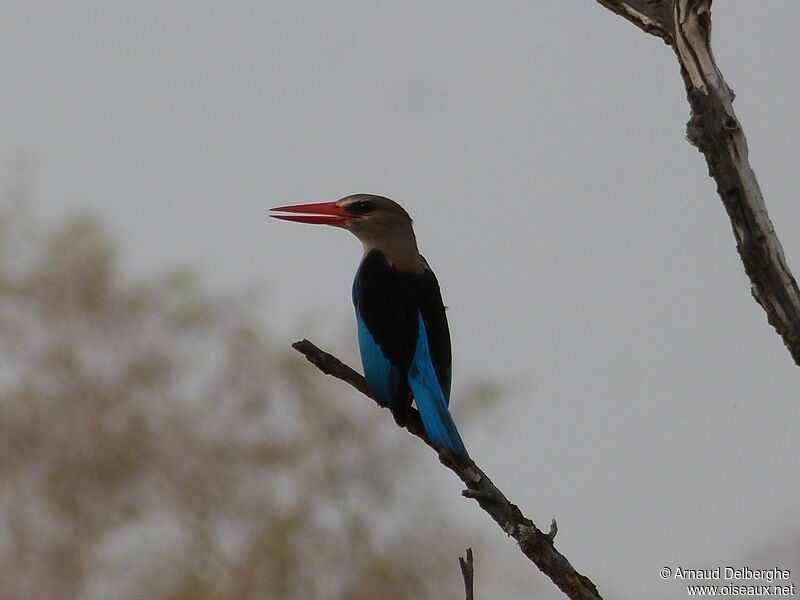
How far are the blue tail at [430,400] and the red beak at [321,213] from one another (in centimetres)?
76

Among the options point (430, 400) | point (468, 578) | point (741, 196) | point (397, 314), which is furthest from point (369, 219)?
point (468, 578)

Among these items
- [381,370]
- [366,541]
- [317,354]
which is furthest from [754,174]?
[366,541]

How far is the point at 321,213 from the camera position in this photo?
14.2 ft

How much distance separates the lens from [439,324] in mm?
3732

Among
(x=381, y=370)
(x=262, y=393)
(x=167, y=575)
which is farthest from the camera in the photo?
(x=262, y=393)

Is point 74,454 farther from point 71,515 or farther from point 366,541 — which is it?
point 366,541

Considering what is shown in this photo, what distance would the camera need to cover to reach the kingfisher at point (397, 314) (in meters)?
3.38

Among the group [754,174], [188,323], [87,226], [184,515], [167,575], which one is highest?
[87,226]

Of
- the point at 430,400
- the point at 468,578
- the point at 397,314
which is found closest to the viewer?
the point at 468,578

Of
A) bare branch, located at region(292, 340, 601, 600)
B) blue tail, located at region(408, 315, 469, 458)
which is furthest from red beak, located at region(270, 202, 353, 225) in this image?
bare branch, located at region(292, 340, 601, 600)

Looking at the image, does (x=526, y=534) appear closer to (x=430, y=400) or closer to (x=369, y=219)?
(x=430, y=400)

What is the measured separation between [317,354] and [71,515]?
8335mm

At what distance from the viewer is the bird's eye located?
4.30m

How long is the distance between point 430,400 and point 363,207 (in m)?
1.21
